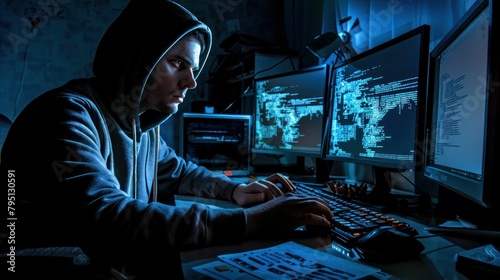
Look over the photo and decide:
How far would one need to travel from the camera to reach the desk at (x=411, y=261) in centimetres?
56

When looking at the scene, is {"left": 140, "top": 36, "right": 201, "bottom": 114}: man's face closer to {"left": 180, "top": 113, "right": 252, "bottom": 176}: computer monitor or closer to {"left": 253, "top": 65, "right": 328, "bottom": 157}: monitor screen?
{"left": 253, "top": 65, "right": 328, "bottom": 157}: monitor screen

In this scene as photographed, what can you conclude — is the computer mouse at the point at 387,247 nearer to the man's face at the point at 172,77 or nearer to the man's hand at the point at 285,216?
the man's hand at the point at 285,216

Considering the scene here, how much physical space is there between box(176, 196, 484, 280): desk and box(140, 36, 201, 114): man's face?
0.61 metres

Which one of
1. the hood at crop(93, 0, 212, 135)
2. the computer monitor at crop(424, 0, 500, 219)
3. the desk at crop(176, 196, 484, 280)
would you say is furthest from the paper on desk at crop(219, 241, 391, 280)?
the hood at crop(93, 0, 212, 135)

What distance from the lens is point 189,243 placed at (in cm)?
65

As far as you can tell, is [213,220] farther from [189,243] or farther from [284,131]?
[284,131]

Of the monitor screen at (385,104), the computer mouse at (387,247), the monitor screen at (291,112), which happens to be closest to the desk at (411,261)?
the computer mouse at (387,247)

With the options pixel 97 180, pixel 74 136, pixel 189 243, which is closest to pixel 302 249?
pixel 189 243

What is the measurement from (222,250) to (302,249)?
0.14 meters

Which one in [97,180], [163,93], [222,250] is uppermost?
[163,93]

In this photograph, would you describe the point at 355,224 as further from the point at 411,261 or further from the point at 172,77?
the point at 172,77

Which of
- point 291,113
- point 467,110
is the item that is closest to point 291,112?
point 291,113

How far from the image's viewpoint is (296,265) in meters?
0.57

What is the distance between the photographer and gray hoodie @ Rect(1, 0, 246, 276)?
0.65 m
